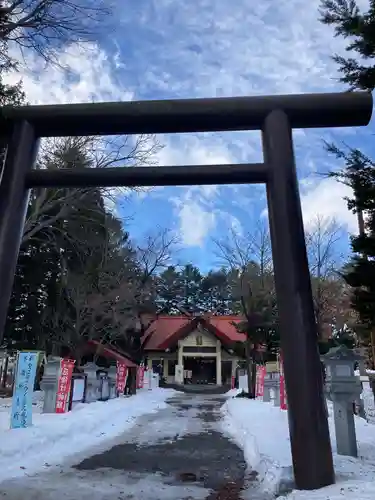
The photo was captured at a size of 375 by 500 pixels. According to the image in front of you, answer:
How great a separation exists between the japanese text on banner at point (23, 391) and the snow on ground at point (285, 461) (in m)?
4.97

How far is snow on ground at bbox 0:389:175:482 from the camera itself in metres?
7.68

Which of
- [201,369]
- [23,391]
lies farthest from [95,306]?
[201,369]

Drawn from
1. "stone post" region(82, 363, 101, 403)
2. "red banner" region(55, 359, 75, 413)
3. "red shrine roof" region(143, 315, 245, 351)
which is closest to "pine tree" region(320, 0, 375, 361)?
"red banner" region(55, 359, 75, 413)

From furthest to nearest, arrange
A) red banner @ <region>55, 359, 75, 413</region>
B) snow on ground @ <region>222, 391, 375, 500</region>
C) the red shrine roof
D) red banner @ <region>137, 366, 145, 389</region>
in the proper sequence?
1. the red shrine roof
2. red banner @ <region>137, 366, 145, 389</region>
3. red banner @ <region>55, 359, 75, 413</region>
4. snow on ground @ <region>222, 391, 375, 500</region>

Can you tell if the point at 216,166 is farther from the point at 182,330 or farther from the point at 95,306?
the point at 182,330

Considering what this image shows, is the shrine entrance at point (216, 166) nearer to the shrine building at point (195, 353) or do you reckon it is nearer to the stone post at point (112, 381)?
the stone post at point (112, 381)

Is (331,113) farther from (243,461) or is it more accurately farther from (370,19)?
(243,461)

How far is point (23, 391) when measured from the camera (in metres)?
11.0

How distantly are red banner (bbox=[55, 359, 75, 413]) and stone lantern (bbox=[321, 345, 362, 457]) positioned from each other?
8.45m

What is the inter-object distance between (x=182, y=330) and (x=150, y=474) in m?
37.7

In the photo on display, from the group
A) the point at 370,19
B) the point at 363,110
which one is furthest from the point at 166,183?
the point at 370,19

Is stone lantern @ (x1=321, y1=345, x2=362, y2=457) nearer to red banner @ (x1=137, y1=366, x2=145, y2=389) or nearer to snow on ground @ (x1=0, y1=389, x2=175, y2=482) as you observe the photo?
snow on ground @ (x1=0, y1=389, x2=175, y2=482)

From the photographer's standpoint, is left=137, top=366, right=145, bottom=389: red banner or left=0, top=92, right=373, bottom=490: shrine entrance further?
left=137, top=366, right=145, bottom=389: red banner

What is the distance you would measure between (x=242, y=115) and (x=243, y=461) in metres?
6.46
